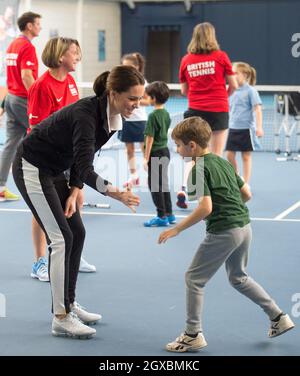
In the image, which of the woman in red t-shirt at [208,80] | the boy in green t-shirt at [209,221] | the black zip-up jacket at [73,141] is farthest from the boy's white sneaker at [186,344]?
the woman in red t-shirt at [208,80]

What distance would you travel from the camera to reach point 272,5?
23.3 metres

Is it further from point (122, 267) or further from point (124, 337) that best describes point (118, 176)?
point (124, 337)

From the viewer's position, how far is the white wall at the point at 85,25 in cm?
2052

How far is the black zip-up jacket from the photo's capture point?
3.93 metres

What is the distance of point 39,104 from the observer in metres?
5.43

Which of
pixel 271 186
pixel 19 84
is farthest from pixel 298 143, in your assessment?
pixel 19 84

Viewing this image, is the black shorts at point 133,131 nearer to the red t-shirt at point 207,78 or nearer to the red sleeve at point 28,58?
the red t-shirt at point 207,78

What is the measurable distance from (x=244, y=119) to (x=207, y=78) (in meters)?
1.28

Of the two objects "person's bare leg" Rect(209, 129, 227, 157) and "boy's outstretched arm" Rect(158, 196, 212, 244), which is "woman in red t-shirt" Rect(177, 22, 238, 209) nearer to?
"person's bare leg" Rect(209, 129, 227, 157)

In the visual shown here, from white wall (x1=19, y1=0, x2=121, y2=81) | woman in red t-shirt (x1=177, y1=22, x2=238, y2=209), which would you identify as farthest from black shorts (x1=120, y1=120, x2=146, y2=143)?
white wall (x1=19, y1=0, x2=121, y2=81)

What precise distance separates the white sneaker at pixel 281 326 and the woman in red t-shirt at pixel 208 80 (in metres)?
3.73

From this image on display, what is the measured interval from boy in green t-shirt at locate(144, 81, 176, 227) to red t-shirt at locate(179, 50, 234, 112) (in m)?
0.66

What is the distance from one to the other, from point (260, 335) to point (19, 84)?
4.55 metres

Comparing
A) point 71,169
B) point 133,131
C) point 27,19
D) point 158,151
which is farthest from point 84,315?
point 133,131
